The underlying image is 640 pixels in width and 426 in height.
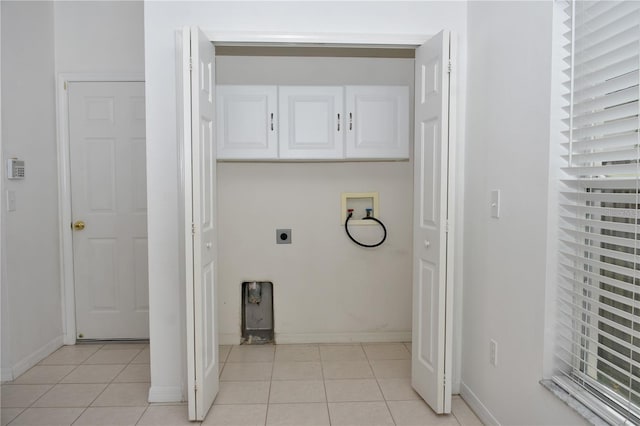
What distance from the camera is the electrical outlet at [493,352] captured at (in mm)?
2430

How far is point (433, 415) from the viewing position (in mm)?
2650

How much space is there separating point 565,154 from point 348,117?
1928mm

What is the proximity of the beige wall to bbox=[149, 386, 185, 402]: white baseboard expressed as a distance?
1077 mm

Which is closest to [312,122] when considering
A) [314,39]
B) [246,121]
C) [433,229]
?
[246,121]

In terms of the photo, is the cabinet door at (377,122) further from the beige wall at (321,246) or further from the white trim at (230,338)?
the white trim at (230,338)

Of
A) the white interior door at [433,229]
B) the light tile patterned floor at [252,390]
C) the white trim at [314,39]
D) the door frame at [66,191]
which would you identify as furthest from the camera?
the door frame at [66,191]

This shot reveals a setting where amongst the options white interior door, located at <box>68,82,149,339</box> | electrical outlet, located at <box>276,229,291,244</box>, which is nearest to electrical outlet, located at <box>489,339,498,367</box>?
electrical outlet, located at <box>276,229,291,244</box>

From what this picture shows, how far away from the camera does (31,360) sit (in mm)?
3389

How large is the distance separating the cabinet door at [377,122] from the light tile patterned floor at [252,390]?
1596 mm

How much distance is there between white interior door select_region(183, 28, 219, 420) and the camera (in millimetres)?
2400

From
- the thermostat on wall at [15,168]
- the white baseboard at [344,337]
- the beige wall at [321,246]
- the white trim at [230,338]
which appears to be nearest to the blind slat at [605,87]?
the beige wall at [321,246]

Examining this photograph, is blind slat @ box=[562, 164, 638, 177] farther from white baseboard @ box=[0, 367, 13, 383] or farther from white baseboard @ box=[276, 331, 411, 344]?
white baseboard @ box=[0, 367, 13, 383]

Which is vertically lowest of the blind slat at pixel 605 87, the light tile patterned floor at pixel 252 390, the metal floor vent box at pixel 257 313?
the light tile patterned floor at pixel 252 390

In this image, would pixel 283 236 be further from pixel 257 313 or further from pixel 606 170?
pixel 606 170
